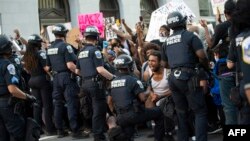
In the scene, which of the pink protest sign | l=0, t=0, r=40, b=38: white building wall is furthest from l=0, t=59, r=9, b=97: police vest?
l=0, t=0, r=40, b=38: white building wall

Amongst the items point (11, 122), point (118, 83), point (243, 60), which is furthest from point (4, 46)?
point (243, 60)

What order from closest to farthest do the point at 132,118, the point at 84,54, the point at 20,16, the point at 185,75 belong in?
the point at 185,75, the point at 132,118, the point at 84,54, the point at 20,16

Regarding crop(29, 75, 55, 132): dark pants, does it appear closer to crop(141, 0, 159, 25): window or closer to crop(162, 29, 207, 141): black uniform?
crop(162, 29, 207, 141): black uniform

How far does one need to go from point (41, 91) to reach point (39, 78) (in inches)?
10.9

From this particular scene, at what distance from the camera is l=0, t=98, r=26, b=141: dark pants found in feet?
20.9

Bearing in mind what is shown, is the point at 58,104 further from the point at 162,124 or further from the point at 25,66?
the point at 162,124

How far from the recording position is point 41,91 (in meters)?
9.23

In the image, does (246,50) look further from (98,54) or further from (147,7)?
(147,7)

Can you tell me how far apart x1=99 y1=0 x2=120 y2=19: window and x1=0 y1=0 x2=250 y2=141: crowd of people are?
12.3 metres

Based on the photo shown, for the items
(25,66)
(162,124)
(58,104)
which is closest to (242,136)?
(162,124)

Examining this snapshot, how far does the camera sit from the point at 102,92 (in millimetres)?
7977

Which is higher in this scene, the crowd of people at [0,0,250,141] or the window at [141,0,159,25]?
the window at [141,0,159,25]

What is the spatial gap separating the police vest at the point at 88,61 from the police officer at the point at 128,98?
1.20 m

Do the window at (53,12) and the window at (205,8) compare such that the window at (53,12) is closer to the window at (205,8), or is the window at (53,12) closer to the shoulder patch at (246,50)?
the window at (205,8)
